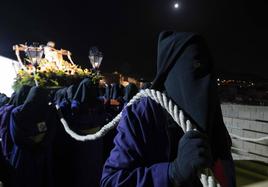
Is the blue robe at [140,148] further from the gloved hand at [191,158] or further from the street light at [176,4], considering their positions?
the street light at [176,4]

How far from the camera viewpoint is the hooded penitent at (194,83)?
1290 mm

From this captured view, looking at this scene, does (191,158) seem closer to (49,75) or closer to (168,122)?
(168,122)

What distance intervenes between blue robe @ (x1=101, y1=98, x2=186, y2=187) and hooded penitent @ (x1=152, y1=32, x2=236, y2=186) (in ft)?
0.44

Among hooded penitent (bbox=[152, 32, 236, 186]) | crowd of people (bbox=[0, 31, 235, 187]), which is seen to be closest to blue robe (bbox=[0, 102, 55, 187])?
crowd of people (bbox=[0, 31, 235, 187])

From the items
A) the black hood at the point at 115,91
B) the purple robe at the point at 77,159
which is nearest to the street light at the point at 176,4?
the black hood at the point at 115,91

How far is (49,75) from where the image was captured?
563 cm

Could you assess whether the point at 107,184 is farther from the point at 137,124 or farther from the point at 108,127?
the point at 108,127

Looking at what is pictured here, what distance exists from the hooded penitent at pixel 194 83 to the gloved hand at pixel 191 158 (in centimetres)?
15

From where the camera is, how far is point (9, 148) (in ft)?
12.5

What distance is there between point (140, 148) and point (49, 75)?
464 cm

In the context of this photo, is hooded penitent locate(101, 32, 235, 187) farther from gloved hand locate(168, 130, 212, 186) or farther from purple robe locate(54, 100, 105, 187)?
purple robe locate(54, 100, 105, 187)

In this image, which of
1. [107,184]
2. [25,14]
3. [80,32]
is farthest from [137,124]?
[80,32]

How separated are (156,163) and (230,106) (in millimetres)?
3622

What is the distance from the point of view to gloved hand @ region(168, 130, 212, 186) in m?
1.09
